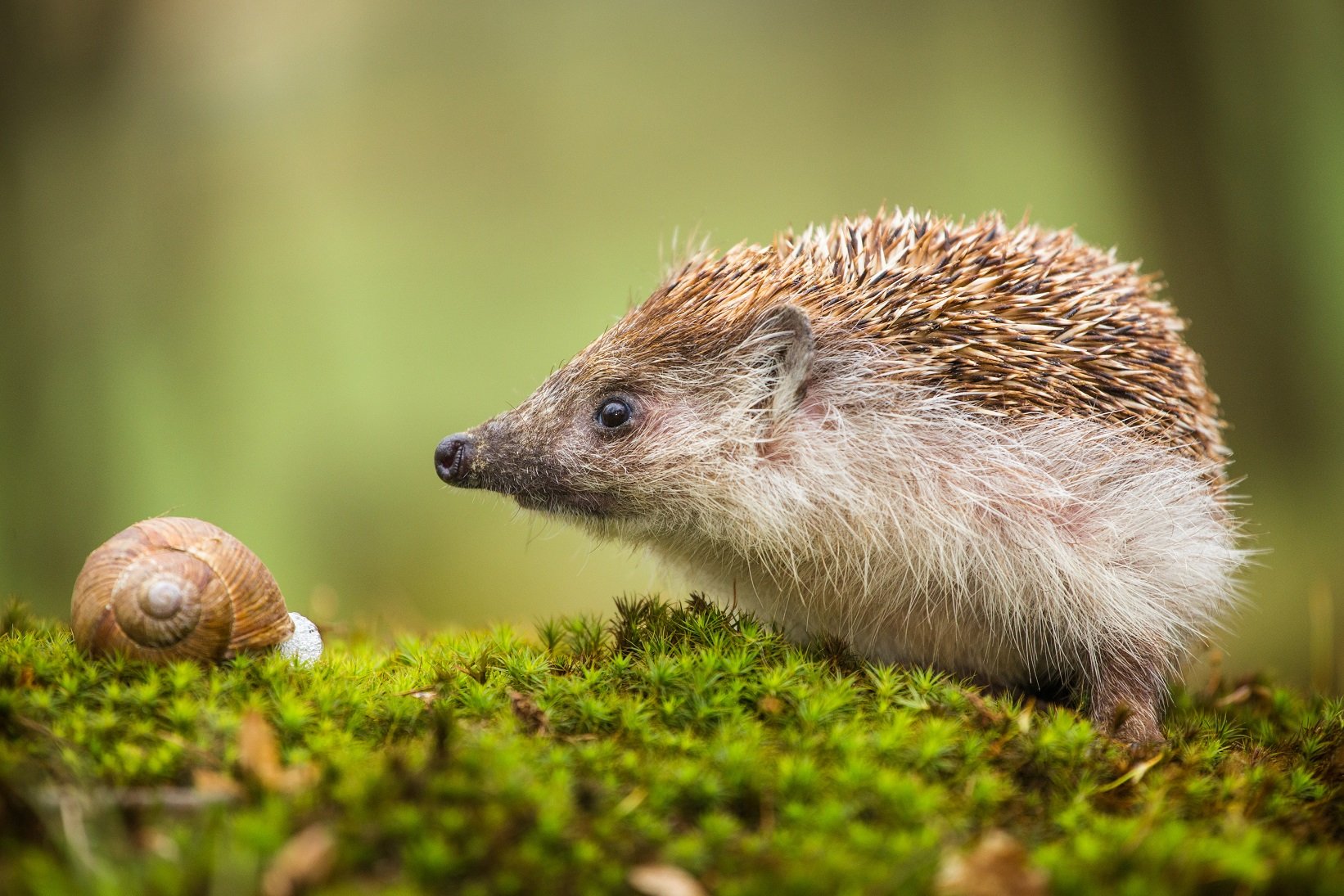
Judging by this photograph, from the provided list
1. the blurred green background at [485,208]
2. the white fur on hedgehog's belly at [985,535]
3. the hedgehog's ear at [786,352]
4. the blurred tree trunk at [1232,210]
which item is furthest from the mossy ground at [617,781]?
the blurred tree trunk at [1232,210]

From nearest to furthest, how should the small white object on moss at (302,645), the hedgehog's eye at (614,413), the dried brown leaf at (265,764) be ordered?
1. the dried brown leaf at (265,764)
2. the small white object on moss at (302,645)
3. the hedgehog's eye at (614,413)

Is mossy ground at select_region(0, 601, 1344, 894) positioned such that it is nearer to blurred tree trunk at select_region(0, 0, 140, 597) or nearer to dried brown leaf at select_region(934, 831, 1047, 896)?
dried brown leaf at select_region(934, 831, 1047, 896)

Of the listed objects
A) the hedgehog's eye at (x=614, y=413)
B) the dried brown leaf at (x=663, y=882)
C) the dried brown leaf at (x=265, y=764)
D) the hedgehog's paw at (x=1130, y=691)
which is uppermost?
the hedgehog's eye at (x=614, y=413)

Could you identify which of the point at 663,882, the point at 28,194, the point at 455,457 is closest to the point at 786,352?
the point at 455,457

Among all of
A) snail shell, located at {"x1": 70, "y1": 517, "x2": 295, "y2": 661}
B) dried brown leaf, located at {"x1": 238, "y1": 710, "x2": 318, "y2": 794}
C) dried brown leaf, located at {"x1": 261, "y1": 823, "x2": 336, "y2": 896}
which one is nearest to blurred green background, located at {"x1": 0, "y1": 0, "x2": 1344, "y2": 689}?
snail shell, located at {"x1": 70, "y1": 517, "x2": 295, "y2": 661}

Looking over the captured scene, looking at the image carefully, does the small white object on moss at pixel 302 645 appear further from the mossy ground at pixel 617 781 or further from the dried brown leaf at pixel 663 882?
the dried brown leaf at pixel 663 882

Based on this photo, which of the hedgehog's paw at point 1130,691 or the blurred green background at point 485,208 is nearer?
the hedgehog's paw at point 1130,691
